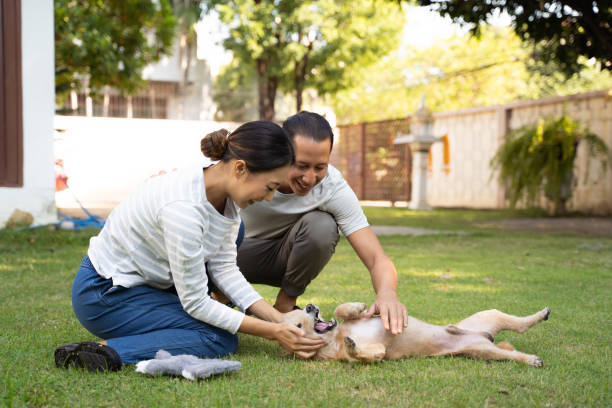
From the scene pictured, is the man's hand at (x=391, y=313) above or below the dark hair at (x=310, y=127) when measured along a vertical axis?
below

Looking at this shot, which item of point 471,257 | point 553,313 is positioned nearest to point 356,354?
point 553,313

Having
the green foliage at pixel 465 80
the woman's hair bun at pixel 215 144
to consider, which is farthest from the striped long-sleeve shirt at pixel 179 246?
the green foliage at pixel 465 80

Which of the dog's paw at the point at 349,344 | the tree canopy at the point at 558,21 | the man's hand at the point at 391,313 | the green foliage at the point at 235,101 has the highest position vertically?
the green foliage at the point at 235,101

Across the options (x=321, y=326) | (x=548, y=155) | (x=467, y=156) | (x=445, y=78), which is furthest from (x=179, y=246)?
(x=445, y=78)

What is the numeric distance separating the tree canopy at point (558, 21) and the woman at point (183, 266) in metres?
6.49

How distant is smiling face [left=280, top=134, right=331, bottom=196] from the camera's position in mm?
2807

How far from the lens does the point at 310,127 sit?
285 cm

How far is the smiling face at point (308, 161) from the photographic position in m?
→ 2.81

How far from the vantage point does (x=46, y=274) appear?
4.71 metres

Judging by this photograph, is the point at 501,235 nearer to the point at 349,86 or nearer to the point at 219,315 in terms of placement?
the point at 219,315

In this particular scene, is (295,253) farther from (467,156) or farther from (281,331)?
(467,156)

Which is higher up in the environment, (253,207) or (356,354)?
(253,207)

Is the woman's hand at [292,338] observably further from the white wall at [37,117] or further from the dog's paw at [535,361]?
the white wall at [37,117]

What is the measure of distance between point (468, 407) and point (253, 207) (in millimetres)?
1772
